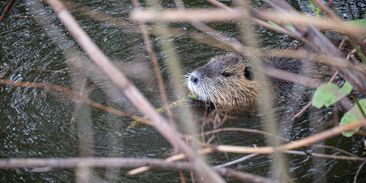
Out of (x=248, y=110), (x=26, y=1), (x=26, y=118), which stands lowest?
(x=248, y=110)

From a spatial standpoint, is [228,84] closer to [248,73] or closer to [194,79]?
[248,73]

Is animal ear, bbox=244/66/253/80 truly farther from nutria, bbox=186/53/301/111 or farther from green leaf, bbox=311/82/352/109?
green leaf, bbox=311/82/352/109

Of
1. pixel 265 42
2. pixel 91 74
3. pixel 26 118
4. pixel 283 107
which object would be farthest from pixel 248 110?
pixel 26 118

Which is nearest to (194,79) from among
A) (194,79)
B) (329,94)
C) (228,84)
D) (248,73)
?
(194,79)

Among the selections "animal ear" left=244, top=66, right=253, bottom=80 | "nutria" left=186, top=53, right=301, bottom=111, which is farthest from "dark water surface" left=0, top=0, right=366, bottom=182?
"animal ear" left=244, top=66, right=253, bottom=80

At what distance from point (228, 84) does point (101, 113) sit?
915 millimetres

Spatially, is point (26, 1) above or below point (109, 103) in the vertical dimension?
above

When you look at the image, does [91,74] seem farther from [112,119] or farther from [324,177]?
[324,177]

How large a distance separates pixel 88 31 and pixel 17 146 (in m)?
1.63

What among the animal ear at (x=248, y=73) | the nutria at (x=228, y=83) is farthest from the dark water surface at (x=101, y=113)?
the animal ear at (x=248, y=73)

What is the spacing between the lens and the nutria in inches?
152

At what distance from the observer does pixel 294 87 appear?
382 cm

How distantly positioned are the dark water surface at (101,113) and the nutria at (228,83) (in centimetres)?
17

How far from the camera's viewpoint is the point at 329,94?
1.89m
